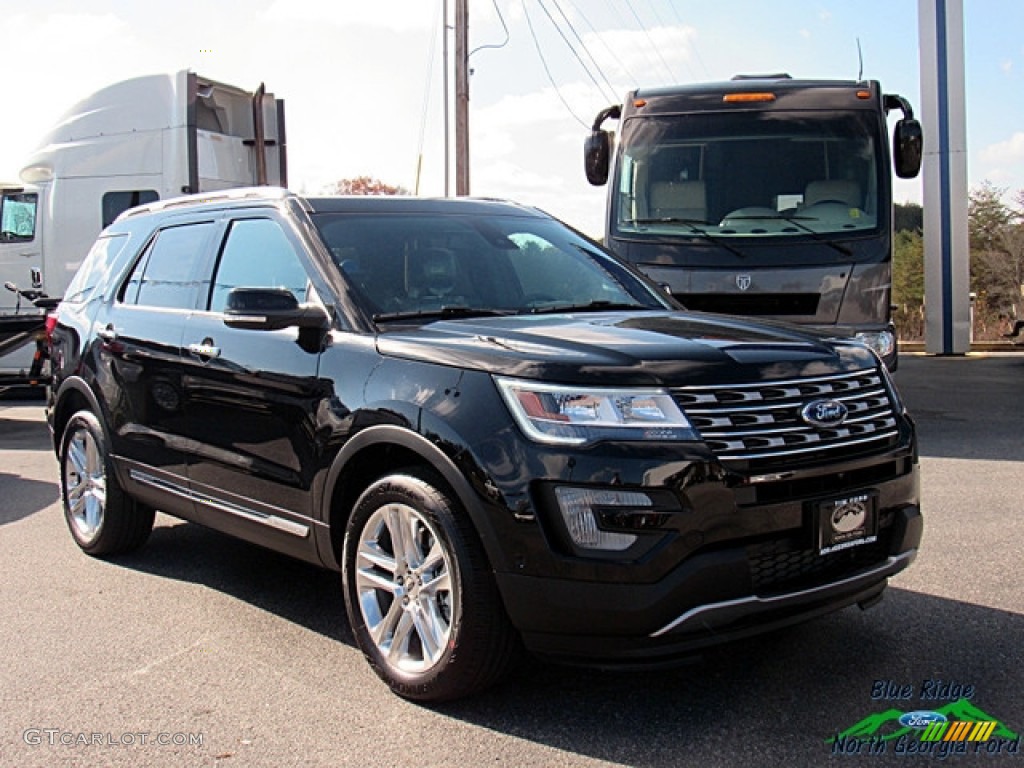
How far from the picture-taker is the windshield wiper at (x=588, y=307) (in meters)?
4.76

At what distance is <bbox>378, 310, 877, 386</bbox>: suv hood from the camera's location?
11.8 feet

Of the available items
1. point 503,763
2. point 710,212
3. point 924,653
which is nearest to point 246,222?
point 503,763

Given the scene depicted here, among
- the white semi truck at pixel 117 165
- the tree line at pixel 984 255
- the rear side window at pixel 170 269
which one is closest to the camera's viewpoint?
the rear side window at pixel 170 269

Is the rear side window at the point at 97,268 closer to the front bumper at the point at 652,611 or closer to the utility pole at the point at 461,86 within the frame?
the front bumper at the point at 652,611

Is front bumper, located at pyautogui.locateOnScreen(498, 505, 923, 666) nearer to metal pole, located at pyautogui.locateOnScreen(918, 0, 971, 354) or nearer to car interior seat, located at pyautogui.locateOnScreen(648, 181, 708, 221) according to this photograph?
car interior seat, located at pyautogui.locateOnScreen(648, 181, 708, 221)

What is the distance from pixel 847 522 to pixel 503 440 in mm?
1181

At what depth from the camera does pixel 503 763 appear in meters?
3.47

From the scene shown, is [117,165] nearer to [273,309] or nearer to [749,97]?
[749,97]

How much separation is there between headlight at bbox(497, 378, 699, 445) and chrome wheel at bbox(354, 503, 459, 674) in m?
0.57

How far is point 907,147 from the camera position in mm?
10359

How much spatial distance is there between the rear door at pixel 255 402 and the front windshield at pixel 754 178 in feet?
18.0

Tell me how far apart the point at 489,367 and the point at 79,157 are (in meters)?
12.9

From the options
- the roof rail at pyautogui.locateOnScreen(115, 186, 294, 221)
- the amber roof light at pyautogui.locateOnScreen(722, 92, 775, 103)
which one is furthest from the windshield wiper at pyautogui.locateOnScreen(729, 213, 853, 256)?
the roof rail at pyautogui.locateOnScreen(115, 186, 294, 221)

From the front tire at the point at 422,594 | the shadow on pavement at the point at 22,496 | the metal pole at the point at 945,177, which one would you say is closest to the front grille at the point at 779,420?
the front tire at the point at 422,594
